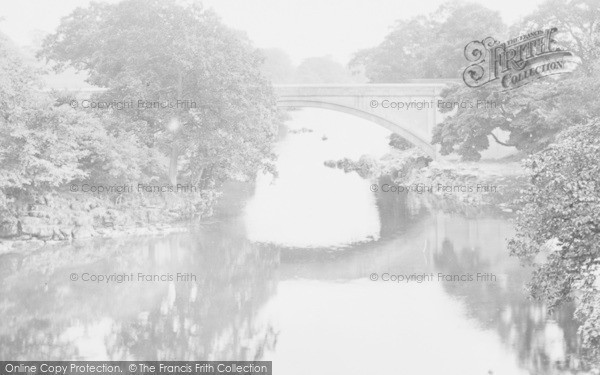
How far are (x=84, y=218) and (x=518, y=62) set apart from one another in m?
28.6

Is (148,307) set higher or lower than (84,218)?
lower

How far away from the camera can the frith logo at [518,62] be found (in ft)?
138

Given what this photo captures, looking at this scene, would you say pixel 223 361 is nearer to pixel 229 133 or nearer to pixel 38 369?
pixel 38 369

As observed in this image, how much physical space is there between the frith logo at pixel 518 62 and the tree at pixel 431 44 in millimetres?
4646

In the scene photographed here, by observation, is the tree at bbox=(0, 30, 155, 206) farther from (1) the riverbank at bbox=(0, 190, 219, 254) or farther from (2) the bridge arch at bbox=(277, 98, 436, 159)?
(2) the bridge arch at bbox=(277, 98, 436, 159)

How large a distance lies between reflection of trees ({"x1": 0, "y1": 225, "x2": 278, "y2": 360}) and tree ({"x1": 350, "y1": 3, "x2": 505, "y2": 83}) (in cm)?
2842

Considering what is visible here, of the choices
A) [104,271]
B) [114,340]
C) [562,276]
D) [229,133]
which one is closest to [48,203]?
[104,271]

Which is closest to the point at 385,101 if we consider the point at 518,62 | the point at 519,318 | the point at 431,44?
the point at 518,62

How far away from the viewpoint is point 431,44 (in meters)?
63.3

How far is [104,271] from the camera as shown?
26219 millimetres

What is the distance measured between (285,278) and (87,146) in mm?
13400

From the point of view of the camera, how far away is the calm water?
18.0 m

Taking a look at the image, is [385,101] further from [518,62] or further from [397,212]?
[397,212]

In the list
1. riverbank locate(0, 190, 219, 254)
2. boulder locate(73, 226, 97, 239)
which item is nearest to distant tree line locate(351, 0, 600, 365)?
riverbank locate(0, 190, 219, 254)
